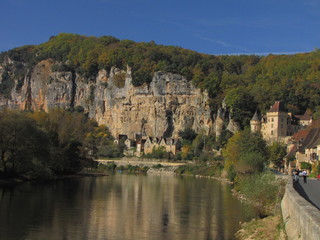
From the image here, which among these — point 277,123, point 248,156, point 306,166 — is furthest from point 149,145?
point 248,156

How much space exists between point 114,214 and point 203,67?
9850 centimetres

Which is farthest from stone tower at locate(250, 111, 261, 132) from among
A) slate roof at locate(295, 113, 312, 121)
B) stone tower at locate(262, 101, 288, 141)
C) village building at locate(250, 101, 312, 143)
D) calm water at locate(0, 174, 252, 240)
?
calm water at locate(0, 174, 252, 240)

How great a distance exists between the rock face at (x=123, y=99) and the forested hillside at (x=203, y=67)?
262 centimetres

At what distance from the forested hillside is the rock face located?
2624 millimetres

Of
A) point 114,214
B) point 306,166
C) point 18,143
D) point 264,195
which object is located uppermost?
point 18,143

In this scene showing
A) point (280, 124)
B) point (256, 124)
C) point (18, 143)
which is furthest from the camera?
point (256, 124)

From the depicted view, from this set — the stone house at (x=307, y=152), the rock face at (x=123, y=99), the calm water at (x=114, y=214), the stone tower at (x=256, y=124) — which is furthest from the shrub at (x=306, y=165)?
the rock face at (x=123, y=99)

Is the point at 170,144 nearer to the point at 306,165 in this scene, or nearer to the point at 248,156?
the point at 306,165

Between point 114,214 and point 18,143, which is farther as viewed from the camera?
A: point 18,143

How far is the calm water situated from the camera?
73.7 feet

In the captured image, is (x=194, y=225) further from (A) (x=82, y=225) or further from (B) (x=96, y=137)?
(B) (x=96, y=137)

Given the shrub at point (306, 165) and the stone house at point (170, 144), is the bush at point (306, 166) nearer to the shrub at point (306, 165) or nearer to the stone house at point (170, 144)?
the shrub at point (306, 165)

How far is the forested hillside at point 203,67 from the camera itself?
95.8m

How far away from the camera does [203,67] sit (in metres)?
124
